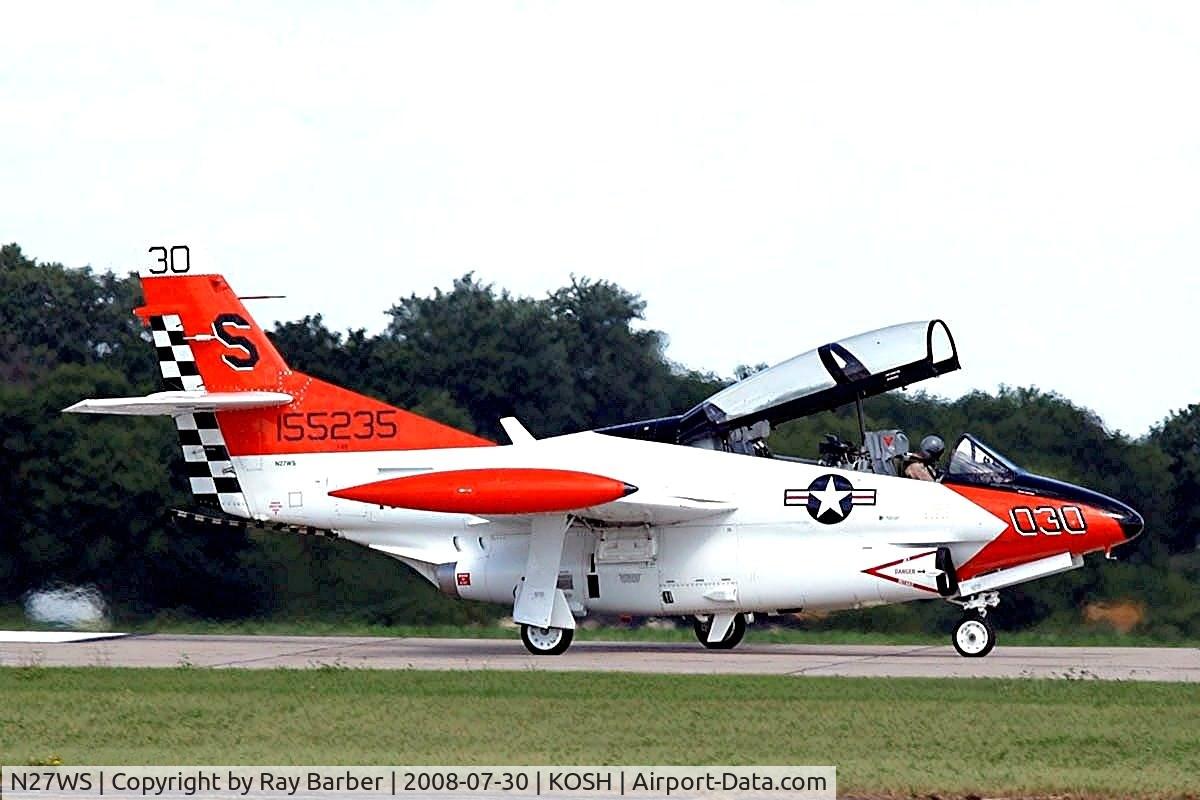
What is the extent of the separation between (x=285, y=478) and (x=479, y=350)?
8292mm

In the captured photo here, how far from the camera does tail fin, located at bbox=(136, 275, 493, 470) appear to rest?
21391 mm

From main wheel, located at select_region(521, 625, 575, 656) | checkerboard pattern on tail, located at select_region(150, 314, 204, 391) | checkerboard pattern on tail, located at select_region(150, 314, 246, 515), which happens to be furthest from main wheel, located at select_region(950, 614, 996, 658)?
checkerboard pattern on tail, located at select_region(150, 314, 204, 391)

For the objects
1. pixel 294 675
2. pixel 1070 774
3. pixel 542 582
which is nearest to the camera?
pixel 1070 774

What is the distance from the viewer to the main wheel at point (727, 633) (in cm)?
2092

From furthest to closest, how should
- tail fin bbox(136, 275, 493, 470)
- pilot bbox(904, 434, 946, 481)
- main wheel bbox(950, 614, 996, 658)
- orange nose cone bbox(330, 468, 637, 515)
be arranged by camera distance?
1. tail fin bbox(136, 275, 493, 470)
2. pilot bbox(904, 434, 946, 481)
3. main wheel bbox(950, 614, 996, 658)
4. orange nose cone bbox(330, 468, 637, 515)

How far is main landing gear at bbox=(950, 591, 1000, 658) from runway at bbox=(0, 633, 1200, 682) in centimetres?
19

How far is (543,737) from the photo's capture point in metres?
12.7

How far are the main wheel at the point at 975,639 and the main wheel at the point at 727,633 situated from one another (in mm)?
2484

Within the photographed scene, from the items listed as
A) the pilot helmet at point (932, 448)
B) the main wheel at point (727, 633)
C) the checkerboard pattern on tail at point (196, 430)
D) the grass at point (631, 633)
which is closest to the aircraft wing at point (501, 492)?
the main wheel at point (727, 633)

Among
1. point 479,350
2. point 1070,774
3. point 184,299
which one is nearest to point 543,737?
point 1070,774

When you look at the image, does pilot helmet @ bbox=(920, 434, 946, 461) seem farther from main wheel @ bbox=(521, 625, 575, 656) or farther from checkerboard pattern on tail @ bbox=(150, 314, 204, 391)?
checkerboard pattern on tail @ bbox=(150, 314, 204, 391)

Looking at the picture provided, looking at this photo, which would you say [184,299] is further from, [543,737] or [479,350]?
[543,737]

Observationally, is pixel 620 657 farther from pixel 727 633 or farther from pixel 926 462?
pixel 926 462

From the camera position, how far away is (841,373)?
19938mm
